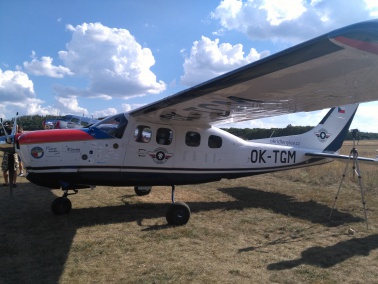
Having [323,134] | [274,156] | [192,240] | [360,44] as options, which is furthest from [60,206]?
[323,134]

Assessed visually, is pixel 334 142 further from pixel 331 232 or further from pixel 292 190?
pixel 331 232

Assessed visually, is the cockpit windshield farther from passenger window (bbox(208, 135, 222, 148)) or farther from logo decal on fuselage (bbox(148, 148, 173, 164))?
passenger window (bbox(208, 135, 222, 148))

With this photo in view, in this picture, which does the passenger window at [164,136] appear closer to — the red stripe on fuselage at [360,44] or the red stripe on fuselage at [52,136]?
the red stripe on fuselage at [52,136]

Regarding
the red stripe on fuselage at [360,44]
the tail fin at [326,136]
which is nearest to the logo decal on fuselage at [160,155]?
the tail fin at [326,136]

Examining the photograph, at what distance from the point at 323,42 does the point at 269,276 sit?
2.82m

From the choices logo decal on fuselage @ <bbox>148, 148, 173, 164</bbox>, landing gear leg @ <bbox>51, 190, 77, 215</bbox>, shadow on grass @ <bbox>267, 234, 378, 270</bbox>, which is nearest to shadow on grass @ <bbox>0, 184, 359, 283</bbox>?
landing gear leg @ <bbox>51, 190, 77, 215</bbox>

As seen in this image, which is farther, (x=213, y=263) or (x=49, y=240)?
(x=49, y=240)

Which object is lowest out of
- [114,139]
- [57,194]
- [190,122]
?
[57,194]

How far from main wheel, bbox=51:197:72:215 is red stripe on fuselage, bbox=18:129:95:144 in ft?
4.67

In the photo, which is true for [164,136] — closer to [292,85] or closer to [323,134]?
[292,85]

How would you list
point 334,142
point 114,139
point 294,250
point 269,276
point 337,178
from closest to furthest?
point 269,276 < point 294,250 < point 114,139 < point 334,142 < point 337,178

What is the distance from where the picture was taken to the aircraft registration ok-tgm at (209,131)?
338cm

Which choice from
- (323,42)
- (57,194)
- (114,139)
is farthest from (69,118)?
(323,42)

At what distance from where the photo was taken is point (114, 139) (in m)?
6.70
